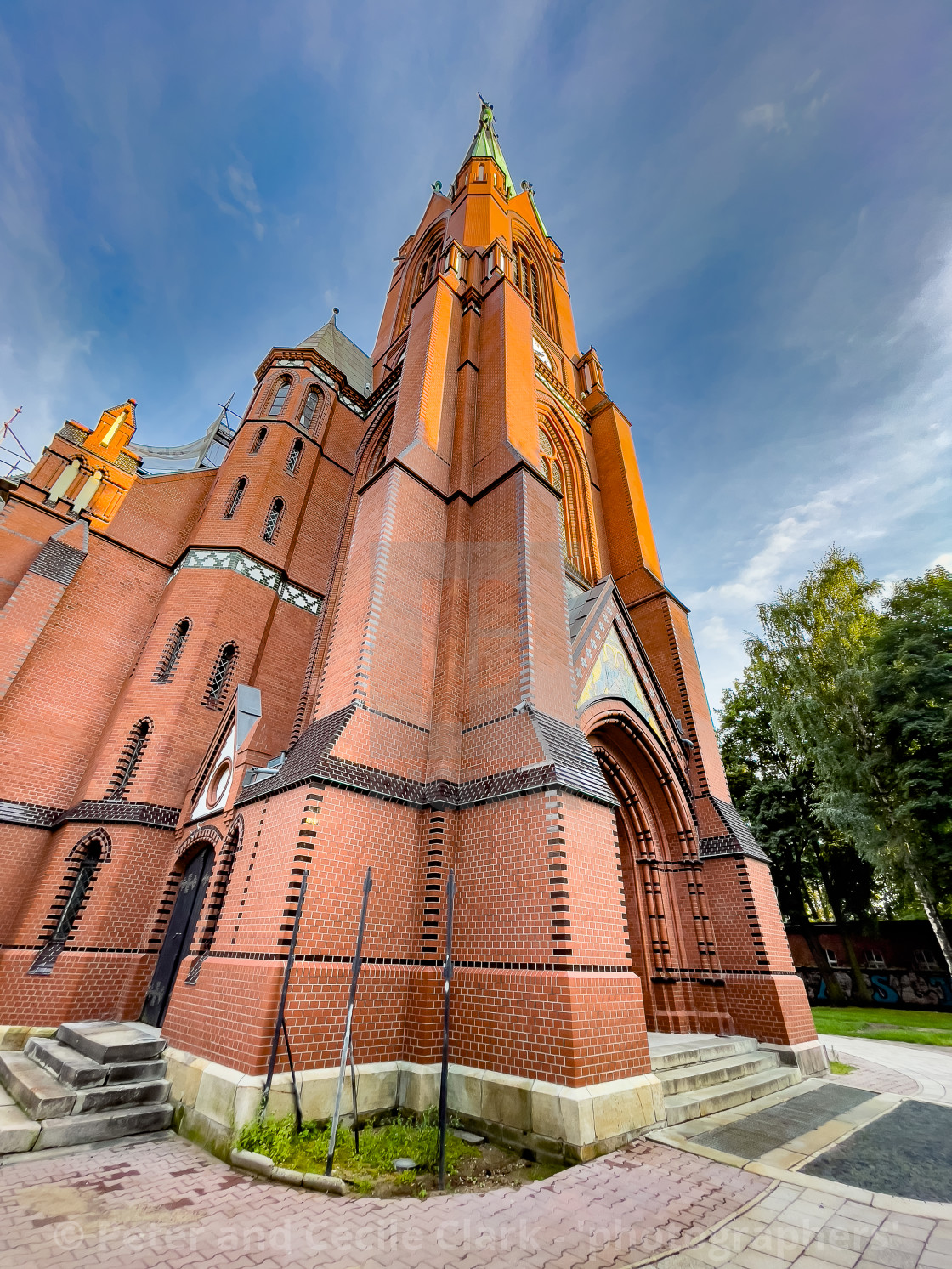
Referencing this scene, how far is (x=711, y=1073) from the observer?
6.54m

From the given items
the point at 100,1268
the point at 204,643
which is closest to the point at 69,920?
the point at 204,643

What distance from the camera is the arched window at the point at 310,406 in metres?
16.6

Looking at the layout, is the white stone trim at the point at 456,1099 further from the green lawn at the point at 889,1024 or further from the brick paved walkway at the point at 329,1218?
the green lawn at the point at 889,1024

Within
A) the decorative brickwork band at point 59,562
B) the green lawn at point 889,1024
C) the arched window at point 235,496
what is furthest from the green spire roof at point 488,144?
the green lawn at point 889,1024

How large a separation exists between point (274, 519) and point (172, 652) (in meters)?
4.53

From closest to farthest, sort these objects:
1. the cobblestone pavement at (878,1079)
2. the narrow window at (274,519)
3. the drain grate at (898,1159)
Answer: the drain grate at (898,1159), the cobblestone pavement at (878,1079), the narrow window at (274,519)

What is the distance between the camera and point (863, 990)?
→ 2014 centimetres

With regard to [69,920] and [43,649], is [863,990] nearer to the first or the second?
[69,920]

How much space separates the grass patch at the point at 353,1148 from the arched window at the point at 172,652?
8569 millimetres

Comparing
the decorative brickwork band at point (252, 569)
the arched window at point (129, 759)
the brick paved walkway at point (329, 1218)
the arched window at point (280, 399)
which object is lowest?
the brick paved walkway at point (329, 1218)

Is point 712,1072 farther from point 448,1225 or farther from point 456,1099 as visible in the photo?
point 448,1225

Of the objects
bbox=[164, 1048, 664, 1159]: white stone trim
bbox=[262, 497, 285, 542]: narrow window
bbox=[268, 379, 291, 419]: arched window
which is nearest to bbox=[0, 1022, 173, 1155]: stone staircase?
bbox=[164, 1048, 664, 1159]: white stone trim

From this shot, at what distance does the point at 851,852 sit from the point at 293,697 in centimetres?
2184

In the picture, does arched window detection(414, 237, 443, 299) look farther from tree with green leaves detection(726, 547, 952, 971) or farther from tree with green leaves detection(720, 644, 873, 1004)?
tree with green leaves detection(720, 644, 873, 1004)
